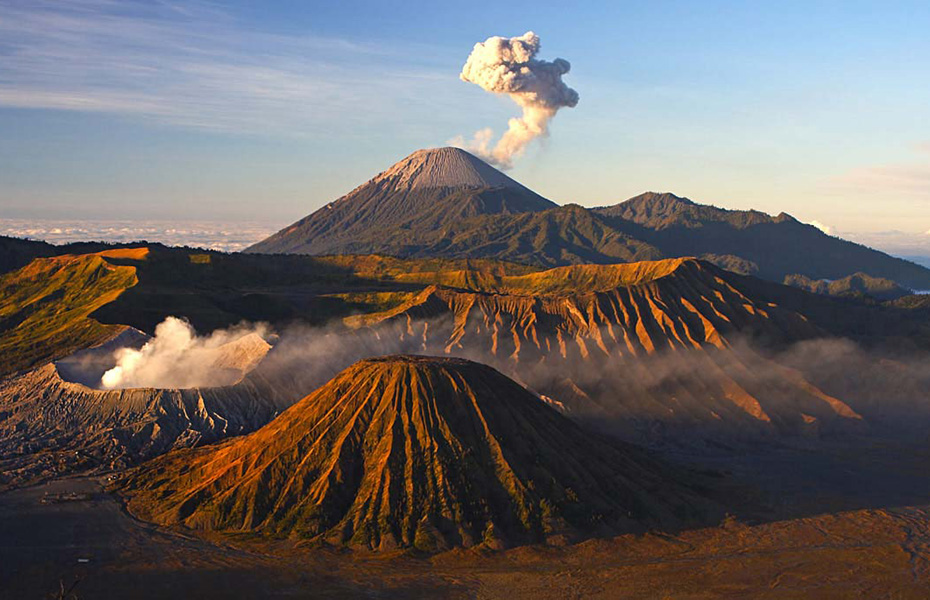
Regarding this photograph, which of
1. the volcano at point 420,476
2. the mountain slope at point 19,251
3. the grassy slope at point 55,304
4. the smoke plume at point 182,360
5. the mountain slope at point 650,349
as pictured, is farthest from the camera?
the mountain slope at point 19,251

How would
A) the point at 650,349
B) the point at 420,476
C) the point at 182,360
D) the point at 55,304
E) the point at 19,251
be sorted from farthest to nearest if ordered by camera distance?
the point at 19,251
the point at 55,304
the point at 650,349
the point at 182,360
the point at 420,476

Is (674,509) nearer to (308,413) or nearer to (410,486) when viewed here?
(410,486)

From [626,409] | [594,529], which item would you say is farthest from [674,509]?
[626,409]

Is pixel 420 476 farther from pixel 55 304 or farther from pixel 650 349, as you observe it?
pixel 55 304

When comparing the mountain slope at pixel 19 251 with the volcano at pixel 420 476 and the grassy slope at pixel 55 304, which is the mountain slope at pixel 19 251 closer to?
the grassy slope at pixel 55 304

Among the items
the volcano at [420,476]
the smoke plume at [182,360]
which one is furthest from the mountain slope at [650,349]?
the volcano at [420,476]

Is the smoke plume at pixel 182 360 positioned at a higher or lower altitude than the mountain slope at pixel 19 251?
lower

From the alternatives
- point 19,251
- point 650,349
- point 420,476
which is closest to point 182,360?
point 420,476
